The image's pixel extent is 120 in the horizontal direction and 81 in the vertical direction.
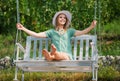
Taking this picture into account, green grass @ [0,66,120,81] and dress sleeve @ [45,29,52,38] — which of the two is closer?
dress sleeve @ [45,29,52,38]

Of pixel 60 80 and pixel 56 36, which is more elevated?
pixel 56 36

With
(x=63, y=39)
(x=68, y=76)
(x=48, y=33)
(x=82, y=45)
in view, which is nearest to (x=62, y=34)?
(x=63, y=39)

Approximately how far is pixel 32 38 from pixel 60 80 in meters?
0.69

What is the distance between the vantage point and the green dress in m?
6.44

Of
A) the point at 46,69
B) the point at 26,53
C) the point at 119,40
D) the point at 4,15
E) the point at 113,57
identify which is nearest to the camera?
the point at 46,69

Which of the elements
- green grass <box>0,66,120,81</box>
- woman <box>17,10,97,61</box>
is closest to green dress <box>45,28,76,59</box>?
woman <box>17,10,97,61</box>

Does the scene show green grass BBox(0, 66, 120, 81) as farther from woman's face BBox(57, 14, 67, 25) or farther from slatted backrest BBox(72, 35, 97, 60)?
woman's face BBox(57, 14, 67, 25)

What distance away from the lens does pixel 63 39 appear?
6496 mm

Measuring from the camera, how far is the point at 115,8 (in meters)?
10.3

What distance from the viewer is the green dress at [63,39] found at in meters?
6.44

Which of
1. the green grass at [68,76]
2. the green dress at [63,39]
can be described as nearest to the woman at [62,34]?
the green dress at [63,39]

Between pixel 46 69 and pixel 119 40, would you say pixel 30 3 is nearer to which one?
pixel 119 40

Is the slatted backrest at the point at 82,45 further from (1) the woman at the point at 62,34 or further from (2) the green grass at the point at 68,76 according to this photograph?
(2) the green grass at the point at 68,76

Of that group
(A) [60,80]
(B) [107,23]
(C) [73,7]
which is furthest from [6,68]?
(B) [107,23]
